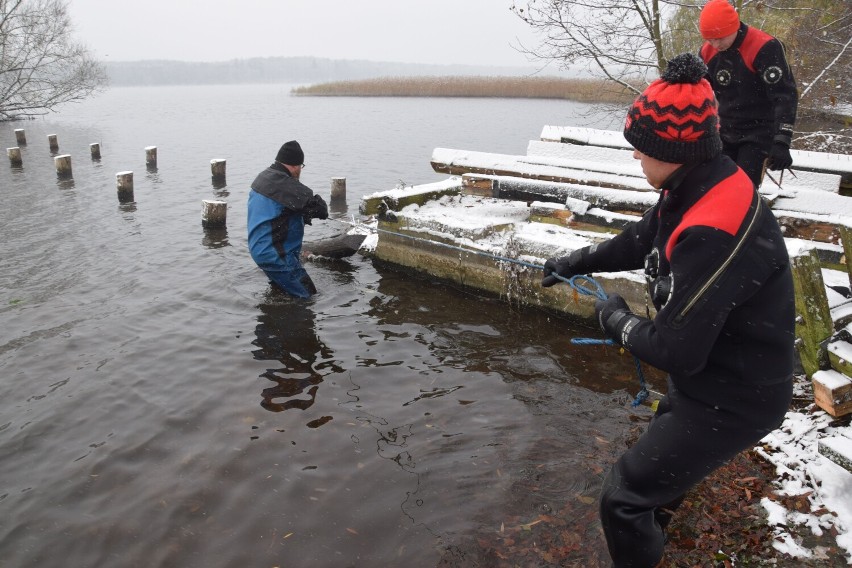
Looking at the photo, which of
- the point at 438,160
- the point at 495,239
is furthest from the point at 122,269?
the point at 495,239

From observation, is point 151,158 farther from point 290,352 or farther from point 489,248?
point 489,248

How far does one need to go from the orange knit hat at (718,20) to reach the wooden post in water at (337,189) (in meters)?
12.4

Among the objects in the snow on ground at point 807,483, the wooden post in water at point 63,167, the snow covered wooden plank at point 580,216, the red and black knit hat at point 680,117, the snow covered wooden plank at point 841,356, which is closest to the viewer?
the red and black knit hat at point 680,117

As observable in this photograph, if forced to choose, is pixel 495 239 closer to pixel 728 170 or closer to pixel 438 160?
pixel 438 160

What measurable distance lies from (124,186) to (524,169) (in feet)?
37.8

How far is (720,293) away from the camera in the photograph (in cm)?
230

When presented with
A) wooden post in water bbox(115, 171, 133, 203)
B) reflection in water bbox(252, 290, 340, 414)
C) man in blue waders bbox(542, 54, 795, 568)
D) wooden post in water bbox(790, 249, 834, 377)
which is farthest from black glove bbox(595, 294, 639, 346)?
wooden post in water bbox(115, 171, 133, 203)

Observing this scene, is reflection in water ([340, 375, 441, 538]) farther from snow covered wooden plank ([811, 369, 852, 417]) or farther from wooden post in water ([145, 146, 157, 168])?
wooden post in water ([145, 146, 157, 168])

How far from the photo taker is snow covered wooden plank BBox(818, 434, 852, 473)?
11.6 ft

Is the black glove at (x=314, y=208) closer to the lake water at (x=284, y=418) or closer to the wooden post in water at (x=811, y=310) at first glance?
the lake water at (x=284, y=418)

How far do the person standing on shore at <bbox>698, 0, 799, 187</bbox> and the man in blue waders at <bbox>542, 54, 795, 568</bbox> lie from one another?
3.48m

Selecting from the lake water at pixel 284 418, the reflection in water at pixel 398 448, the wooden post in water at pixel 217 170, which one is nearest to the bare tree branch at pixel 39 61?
the wooden post in water at pixel 217 170

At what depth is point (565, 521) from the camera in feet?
13.5

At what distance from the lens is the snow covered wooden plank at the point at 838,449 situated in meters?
3.53
